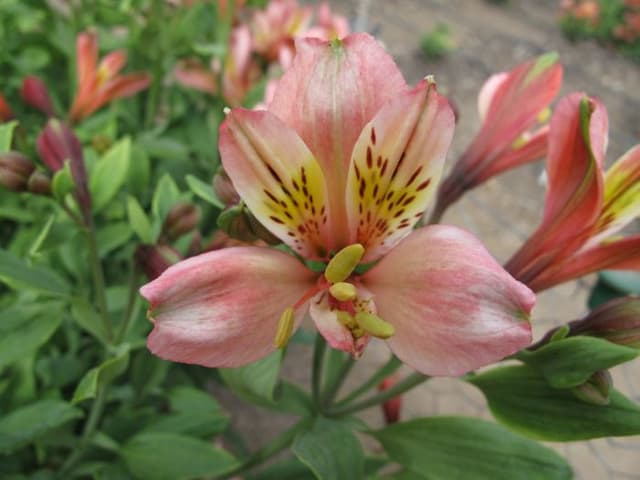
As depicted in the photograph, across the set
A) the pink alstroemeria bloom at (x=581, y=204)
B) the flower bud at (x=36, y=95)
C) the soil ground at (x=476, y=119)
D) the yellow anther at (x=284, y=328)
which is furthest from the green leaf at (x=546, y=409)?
the soil ground at (x=476, y=119)

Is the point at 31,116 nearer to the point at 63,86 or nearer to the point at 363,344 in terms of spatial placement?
the point at 63,86

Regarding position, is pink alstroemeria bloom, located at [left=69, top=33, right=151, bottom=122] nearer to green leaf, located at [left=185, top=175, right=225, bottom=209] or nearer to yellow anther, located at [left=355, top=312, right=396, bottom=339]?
green leaf, located at [left=185, top=175, right=225, bottom=209]

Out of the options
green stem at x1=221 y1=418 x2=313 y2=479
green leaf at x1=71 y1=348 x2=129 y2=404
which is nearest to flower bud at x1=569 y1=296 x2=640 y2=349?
green stem at x1=221 y1=418 x2=313 y2=479

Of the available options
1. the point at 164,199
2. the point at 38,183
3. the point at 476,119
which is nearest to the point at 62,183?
the point at 38,183

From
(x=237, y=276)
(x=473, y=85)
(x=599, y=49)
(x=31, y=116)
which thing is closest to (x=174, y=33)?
(x=31, y=116)

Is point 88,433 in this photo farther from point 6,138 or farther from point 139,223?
point 6,138
